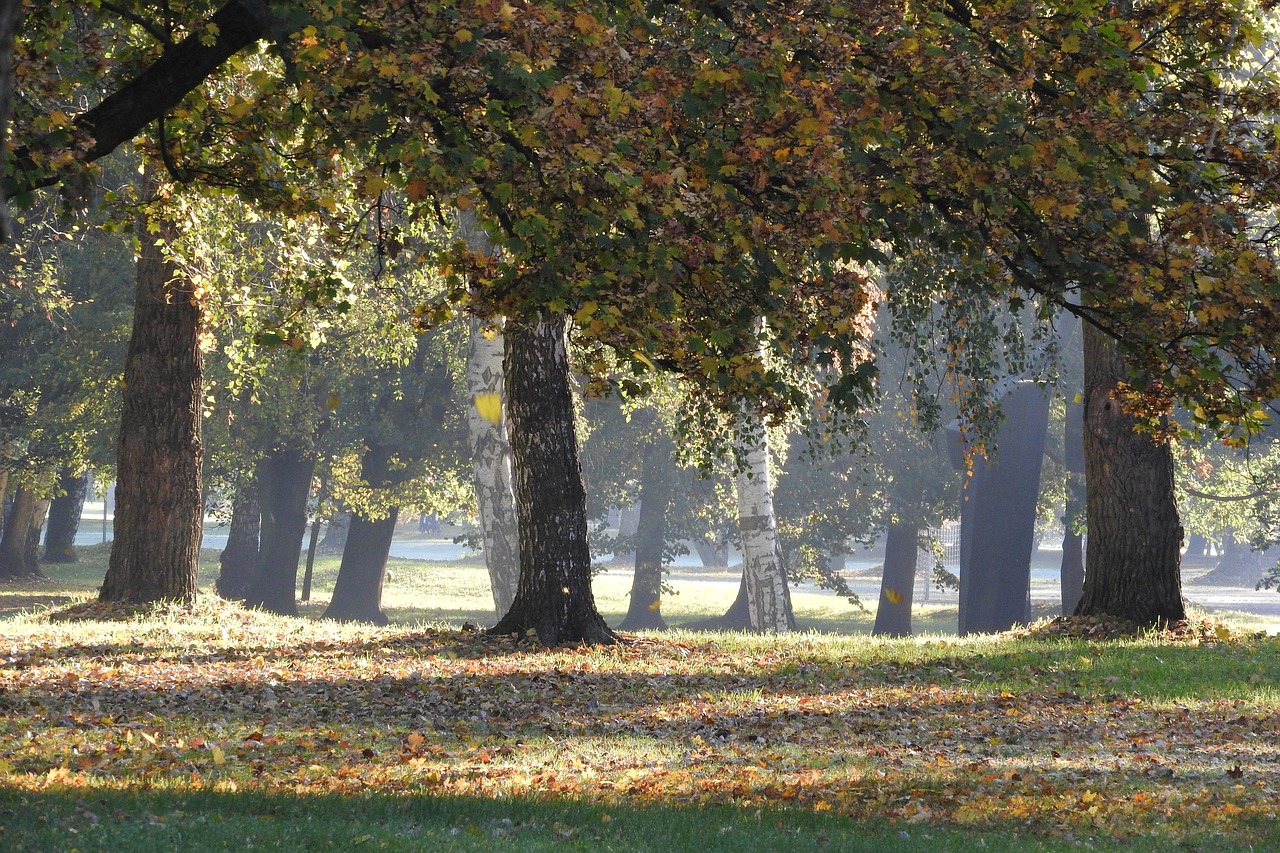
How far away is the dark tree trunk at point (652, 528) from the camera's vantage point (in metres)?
39.4

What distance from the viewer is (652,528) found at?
39969 mm

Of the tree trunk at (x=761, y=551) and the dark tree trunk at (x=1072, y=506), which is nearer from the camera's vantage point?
the tree trunk at (x=761, y=551)

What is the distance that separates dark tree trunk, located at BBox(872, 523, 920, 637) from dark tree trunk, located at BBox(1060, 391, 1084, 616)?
5294 millimetres

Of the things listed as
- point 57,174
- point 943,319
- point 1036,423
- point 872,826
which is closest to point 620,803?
point 872,826

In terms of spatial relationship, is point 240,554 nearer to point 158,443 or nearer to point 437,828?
point 158,443

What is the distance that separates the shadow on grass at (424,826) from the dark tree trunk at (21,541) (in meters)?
30.1

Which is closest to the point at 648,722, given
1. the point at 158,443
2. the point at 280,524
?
the point at 158,443

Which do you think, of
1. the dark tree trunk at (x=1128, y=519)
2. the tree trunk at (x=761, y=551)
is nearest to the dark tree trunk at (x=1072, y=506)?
the tree trunk at (x=761, y=551)

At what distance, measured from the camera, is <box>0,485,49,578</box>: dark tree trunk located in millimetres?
33750

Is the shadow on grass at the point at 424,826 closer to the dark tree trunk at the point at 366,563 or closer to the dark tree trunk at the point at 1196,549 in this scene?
the dark tree trunk at the point at 366,563

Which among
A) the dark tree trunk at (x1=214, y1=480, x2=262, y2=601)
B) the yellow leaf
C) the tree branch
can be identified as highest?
the tree branch

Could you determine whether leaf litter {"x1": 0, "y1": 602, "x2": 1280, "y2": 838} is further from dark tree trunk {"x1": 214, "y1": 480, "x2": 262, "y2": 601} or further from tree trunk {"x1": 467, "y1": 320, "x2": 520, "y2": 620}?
Answer: dark tree trunk {"x1": 214, "y1": 480, "x2": 262, "y2": 601}

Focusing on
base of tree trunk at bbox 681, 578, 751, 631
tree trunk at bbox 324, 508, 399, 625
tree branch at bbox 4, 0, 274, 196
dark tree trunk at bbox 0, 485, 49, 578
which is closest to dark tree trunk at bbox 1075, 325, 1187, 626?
tree branch at bbox 4, 0, 274, 196

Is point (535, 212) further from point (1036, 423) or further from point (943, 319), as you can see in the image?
point (1036, 423)
